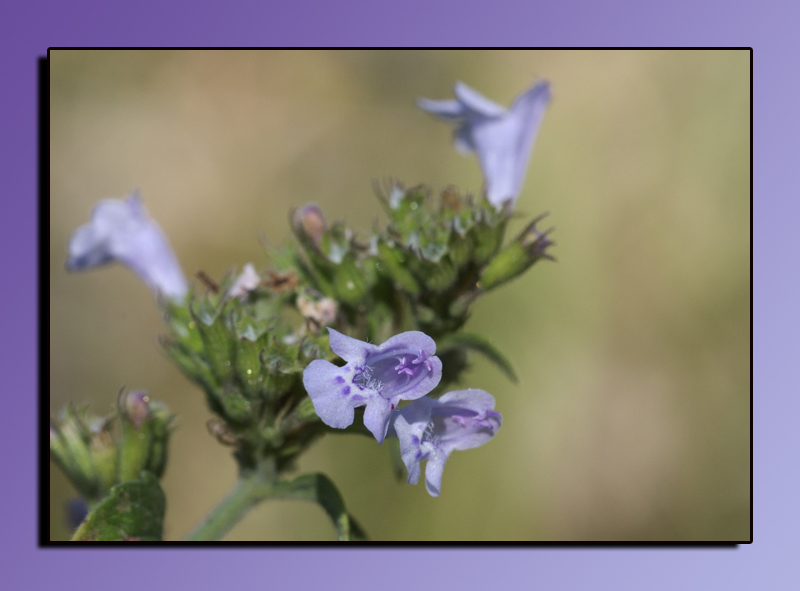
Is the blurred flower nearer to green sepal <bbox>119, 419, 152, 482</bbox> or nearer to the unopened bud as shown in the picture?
green sepal <bbox>119, 419, 152, 482</bbox>

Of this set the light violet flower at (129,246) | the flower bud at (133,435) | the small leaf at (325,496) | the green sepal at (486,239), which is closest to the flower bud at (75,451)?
the flower bud at (133,435)

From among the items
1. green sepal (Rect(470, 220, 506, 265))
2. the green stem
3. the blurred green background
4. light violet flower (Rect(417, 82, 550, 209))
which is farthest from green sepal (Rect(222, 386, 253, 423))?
the blurred green background

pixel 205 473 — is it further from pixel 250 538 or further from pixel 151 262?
pixel 151 262

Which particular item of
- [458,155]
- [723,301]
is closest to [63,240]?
[458,155]

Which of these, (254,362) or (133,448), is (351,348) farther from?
(133,448)

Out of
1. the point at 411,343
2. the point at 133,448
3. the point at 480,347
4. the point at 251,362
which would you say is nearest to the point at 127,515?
the point at 133,448
